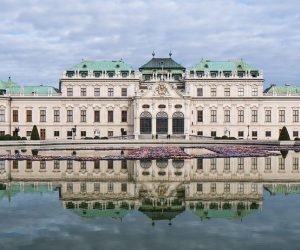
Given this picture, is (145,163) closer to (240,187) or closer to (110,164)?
(110,164)

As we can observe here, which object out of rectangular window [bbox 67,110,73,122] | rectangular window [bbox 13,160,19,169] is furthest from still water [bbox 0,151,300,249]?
rectangular window [bbox 67,110,73,122]

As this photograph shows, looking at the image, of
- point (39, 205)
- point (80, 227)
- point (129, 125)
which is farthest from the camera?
point (129, 125)

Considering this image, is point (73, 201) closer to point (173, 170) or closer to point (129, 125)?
point (173, 170)

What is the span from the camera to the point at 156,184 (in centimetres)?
2173

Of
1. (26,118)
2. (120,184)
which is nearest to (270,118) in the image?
(26,118)

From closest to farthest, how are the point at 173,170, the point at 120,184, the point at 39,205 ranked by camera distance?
the point at 39,205 → the point at 120,184 → the point at 173,170

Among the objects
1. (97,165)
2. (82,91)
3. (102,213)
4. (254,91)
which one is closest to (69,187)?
(102,213)

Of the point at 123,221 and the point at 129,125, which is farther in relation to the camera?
the point at 129,125

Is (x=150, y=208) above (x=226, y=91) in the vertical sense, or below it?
below

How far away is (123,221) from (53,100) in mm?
67065

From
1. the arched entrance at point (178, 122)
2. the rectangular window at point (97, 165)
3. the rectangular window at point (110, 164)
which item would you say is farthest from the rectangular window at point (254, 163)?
the arched entrance at point (178, 122)

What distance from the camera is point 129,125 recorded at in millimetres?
78938

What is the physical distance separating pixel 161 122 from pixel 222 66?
14.3 meters

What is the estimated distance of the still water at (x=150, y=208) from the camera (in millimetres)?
12305
